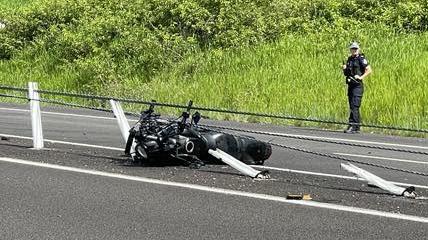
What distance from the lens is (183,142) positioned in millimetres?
8945

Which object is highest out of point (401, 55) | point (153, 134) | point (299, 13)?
point (299, 13)

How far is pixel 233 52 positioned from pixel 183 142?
615 inches

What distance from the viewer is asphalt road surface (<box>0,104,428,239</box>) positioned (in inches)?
248

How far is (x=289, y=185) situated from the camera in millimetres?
8242

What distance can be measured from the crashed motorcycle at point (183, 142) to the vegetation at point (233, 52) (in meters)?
7.60

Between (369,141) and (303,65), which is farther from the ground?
(303,65)

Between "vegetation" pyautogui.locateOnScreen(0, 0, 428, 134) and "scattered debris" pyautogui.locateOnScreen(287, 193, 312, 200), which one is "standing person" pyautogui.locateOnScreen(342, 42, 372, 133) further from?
"scattered debris" pyautogui.locateOnScreen(287, 193, 312, 200)

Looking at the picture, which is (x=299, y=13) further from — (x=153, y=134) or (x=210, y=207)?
(x=210, y=207)

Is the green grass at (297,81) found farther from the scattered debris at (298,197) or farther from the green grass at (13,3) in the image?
the green grass at (13,3)

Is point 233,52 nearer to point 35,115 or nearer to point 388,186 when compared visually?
point 35,115

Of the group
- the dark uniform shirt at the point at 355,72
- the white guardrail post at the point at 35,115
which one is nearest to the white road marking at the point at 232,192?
the white guardrail post at the point at 35,115

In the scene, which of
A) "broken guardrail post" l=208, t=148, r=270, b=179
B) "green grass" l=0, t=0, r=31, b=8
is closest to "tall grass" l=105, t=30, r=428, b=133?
"broken guardrail post" l=208, t=148, r=270, b=179

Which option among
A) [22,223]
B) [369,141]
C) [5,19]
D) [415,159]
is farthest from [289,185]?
[5,19]

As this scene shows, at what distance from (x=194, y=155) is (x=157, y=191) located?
142 centimetres
